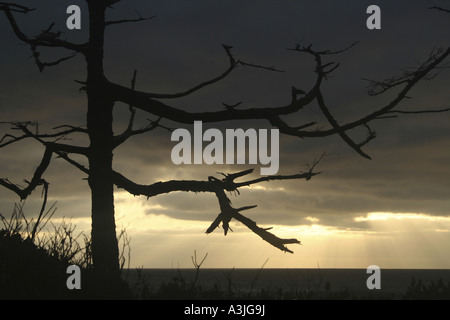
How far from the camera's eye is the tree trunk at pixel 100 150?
37.2ft

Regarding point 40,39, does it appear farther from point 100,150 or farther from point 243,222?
point 243,222

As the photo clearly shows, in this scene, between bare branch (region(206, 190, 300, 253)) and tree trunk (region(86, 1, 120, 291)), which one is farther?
tree trunk (region(86, 1, 120, 291))

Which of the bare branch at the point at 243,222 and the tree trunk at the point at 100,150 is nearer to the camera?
the bare branch at the point at 243,222

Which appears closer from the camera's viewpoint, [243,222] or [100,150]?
[243,222]

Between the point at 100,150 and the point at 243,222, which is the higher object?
the point at 100,150

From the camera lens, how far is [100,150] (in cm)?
1198

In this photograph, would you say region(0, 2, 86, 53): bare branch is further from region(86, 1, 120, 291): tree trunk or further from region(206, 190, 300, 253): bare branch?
region(206, 190, 300, 253): bare branch

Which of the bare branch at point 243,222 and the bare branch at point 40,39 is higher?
the bare branch at point 40,39

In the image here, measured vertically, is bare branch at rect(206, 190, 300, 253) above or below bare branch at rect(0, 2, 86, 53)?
below

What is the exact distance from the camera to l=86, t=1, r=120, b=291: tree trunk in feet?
37.2

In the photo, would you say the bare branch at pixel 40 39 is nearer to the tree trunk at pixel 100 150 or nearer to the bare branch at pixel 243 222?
the tree trunk at pixel 100 150

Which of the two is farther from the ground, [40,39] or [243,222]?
[40,39]
